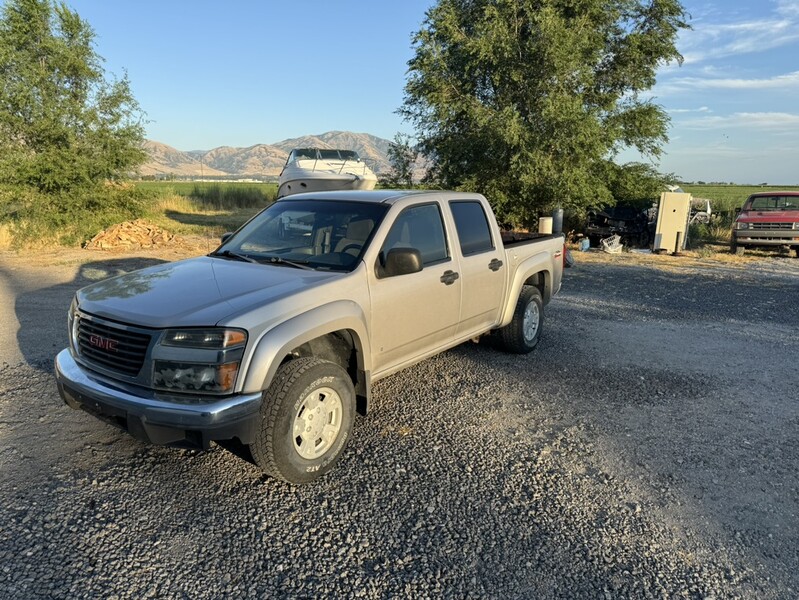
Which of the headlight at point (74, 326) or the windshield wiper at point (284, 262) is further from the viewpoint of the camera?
the windshield wiper at point (284, 262)

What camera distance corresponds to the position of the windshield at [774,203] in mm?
16547

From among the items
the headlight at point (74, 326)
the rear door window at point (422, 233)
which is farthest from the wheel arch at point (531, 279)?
the headlight at point (74, 326)

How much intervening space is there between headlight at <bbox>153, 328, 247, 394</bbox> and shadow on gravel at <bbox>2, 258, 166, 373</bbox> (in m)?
3.16

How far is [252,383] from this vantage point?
320cm

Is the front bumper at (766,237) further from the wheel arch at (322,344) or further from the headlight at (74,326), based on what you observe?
the headlight at (74,326)

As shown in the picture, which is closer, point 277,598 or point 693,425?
point 277,598

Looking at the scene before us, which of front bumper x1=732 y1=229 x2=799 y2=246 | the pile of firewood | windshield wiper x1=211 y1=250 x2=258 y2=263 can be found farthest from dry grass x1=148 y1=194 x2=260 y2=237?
windshield wiper x1=211 y1=250 x2=258 y2=263

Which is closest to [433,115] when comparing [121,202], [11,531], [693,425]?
[121,202]

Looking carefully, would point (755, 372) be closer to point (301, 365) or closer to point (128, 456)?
point (301, 365)

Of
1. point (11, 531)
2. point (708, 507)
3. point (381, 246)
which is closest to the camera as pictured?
point (11, 531)

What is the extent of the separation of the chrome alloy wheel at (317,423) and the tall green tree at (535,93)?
14.1 meters

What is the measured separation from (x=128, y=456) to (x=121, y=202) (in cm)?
1796

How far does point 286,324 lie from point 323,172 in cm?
1499

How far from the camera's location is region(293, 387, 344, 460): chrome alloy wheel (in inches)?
139
